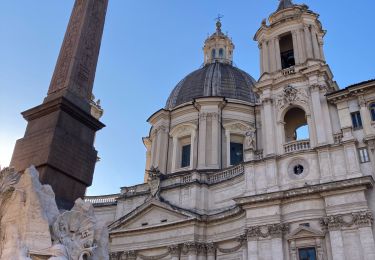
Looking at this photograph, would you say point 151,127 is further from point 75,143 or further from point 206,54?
point 75,143

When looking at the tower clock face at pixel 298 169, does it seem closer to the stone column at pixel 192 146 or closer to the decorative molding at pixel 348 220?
the decorative molding at pixel 348 220

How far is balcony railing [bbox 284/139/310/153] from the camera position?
22609 millimetres

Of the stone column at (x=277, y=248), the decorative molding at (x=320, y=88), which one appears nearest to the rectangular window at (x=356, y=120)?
the decorative molding at (x=320, y=88)

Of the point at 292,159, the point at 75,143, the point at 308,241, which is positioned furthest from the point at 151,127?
the point at 75,143

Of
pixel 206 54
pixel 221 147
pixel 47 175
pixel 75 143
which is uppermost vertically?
pixel 206 54

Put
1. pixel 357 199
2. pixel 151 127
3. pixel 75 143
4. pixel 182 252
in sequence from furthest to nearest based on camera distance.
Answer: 1. pixel 151 127
2. pixel 182 252
3. pixel 357 199
4. pixel 75 143

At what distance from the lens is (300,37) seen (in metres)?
26.1

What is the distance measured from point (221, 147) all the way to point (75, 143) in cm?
2199

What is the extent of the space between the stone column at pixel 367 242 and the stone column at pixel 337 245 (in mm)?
950

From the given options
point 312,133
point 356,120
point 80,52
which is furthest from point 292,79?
point 80,52

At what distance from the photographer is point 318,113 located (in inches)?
894

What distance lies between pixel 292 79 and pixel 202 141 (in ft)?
28.8

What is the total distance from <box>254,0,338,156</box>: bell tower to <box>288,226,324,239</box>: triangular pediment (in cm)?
457

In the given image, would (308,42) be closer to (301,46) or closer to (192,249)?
(301,46)
